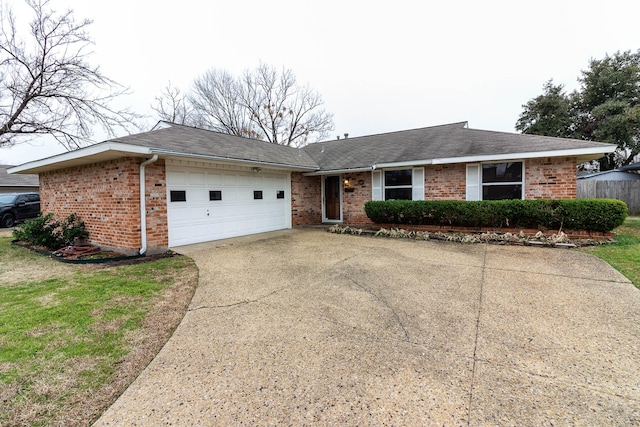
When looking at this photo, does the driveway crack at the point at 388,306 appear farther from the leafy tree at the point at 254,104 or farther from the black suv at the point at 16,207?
the leafy tree at the point at 254,104

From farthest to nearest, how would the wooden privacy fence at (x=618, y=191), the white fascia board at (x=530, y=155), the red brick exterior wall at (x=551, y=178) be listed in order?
the wooden privacy fence at (x=618, y=191)
the red brick exterior wall at (x=551, y=178)
the white fascia board at (x=530, y=155)

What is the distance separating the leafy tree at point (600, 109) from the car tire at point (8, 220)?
3353 centimetres

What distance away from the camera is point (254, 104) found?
27.0 metres

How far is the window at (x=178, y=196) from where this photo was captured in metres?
7.62

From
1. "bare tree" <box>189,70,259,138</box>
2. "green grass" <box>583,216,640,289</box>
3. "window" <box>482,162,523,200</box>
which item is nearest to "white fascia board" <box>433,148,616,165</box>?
"window" <box>482,162,523,200</box>

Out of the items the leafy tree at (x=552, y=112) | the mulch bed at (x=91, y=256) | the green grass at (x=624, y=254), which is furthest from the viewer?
the leafy tree at (x=552, y=112)

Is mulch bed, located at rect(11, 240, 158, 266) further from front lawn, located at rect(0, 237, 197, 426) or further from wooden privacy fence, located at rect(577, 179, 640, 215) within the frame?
wooden privacy fence, located at rect(577, 179, 640, 215)

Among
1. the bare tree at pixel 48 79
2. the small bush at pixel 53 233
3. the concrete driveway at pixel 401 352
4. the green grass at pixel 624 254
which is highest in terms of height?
the bare tree at pixel 48 79

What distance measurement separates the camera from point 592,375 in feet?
7.39

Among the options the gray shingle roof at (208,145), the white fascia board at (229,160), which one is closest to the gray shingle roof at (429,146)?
the gray shingle roof at (208,145)

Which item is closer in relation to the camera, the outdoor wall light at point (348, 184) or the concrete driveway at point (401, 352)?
the concrete driveway at point (401, 352)

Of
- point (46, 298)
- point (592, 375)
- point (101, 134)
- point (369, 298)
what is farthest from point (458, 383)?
point (101, 134)

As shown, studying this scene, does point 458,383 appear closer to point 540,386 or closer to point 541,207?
point 540,386

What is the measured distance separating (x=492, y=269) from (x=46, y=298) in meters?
7.11
